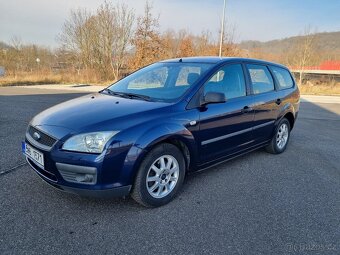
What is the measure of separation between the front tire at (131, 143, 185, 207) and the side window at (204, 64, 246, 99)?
0.98 meters

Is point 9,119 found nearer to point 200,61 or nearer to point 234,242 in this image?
point 200,61

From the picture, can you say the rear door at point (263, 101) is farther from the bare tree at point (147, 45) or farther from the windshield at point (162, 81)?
the bare tree at point (147, 45)

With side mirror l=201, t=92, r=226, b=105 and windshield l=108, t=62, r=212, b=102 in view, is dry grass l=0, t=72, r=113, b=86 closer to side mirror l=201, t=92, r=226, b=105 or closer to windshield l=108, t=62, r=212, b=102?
windshield l=108, t=62, r=212, b=102

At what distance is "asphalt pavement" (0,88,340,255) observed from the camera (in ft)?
7.84

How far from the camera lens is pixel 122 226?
265 centimetres

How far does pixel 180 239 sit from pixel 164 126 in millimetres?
1121

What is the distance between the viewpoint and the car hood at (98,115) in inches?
105

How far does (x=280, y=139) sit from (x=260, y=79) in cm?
132

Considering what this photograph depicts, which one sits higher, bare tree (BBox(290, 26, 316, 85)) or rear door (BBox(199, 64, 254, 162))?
bare tree (BBox(290, 26, 316, 85))

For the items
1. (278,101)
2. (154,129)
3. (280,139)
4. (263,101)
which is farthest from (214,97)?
(280,139)

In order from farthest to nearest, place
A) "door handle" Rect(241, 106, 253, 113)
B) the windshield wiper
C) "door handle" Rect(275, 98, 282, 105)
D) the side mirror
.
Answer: "door handle" Rect(275, 98, 282, 105) → "door handle" Rect(241, 106, 253, 113) → the windshield wiper → the side mirror

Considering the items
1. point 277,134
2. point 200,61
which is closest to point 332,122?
point 277,134

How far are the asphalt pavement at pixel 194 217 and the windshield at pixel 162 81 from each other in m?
1.25

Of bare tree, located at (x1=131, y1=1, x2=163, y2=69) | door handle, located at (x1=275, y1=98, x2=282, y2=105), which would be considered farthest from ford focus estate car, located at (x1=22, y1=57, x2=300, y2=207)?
bare tree, located at (x1=131, y1=1, x2=163, y2=69)
